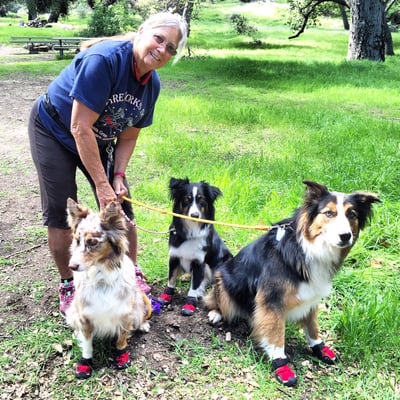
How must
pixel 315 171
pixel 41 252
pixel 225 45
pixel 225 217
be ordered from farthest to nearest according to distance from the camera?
pixel 225 45 < pixel 315 171 < pixel 225 217 < pixel 41 252

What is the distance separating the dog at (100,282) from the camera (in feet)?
8.21

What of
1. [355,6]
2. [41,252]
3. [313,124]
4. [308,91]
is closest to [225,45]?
[355,6]

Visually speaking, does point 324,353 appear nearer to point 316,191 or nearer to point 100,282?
point 316,191

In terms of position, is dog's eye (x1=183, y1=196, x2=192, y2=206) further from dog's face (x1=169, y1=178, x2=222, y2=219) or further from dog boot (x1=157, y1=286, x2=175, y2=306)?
dog boot (x1=157, y1=286, x2=175, y2=306)

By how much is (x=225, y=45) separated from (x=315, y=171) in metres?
19.2

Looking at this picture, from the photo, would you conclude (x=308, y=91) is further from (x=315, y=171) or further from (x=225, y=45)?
(x=225, y=45)

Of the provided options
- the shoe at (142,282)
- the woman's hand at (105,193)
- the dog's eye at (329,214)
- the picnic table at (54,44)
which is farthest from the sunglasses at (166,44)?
the picnic table at (54,44)

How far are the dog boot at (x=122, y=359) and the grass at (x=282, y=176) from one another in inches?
7.4

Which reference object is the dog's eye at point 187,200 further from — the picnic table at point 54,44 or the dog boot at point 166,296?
the picnic table at point 54,44

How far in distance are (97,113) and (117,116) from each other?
9.7 inches

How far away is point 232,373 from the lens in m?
2.86

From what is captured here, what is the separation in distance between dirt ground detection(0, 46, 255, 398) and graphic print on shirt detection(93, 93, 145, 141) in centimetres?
153

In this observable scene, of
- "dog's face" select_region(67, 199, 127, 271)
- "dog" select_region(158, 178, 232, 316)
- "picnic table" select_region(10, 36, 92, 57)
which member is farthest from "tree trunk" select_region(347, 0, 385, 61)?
"dog's face" select_region(67, 199, 127, 271)

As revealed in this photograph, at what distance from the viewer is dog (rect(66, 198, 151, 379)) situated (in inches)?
98.5
